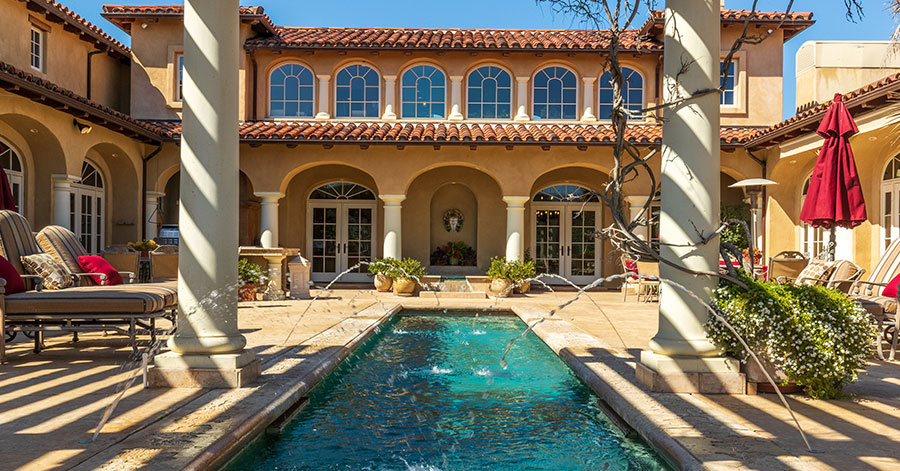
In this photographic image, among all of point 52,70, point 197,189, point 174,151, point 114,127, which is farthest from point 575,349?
point 52,70

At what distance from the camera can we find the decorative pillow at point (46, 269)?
619 cm

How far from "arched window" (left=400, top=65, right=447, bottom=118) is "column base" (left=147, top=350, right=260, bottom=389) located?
12450mm

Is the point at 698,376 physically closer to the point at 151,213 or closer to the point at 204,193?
the point at 204,193

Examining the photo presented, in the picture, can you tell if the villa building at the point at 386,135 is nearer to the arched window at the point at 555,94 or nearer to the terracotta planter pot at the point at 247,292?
the arched window at the point at 555,94

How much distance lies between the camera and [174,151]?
14.7 m

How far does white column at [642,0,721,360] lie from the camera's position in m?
4.61

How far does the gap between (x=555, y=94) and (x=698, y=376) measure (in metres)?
12.7

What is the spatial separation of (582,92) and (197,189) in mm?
13031

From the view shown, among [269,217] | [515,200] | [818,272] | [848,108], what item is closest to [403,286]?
[515,200]

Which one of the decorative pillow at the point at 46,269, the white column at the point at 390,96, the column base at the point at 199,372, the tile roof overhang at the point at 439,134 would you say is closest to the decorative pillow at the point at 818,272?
the tile roof overhang at the point at 439,134

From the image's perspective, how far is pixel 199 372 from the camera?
4.57 m

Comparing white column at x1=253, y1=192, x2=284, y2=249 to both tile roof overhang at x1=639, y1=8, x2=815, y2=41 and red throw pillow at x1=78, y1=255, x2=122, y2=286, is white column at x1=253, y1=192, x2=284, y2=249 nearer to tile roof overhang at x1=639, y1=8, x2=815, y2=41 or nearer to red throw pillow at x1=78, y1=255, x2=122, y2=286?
red throw pillow at x1=78, y1=255, x2=122, y2=286

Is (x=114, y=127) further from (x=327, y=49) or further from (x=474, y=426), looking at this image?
(x=474, y=426)

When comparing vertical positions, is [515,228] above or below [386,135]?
below
